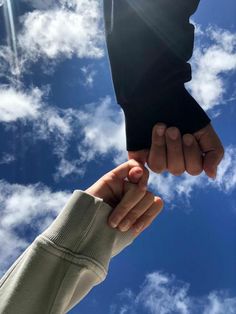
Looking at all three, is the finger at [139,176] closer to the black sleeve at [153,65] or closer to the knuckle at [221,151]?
the black sleeve at [153,65]

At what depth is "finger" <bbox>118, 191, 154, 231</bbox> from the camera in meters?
3.11

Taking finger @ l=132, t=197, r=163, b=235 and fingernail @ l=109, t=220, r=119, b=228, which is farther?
finger @ l=132, t=197, r=163, b=235

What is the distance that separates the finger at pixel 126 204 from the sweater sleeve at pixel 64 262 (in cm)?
5

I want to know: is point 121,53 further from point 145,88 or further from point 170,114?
point 170,114

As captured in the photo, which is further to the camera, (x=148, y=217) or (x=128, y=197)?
(x=148, y=217)

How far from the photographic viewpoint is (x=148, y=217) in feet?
10.7

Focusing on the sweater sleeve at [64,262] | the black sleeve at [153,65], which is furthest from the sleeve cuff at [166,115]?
the sweater sleeve at [64,262]

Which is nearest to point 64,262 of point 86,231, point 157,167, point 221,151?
point 86,231

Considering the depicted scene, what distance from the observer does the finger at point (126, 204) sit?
3.07m

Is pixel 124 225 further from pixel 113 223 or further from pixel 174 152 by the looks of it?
pixel 174 152

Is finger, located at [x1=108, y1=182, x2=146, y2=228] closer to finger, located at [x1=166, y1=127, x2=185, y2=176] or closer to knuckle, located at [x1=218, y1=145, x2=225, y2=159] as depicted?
finger, located at [x1=166, y1=127, x2=185, y2=176]

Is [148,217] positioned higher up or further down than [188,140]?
further down

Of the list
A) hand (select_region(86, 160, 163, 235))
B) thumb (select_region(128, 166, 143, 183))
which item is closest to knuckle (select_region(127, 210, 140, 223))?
hand (select_region(86, 160, 163, 235))

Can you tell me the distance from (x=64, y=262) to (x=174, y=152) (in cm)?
104
